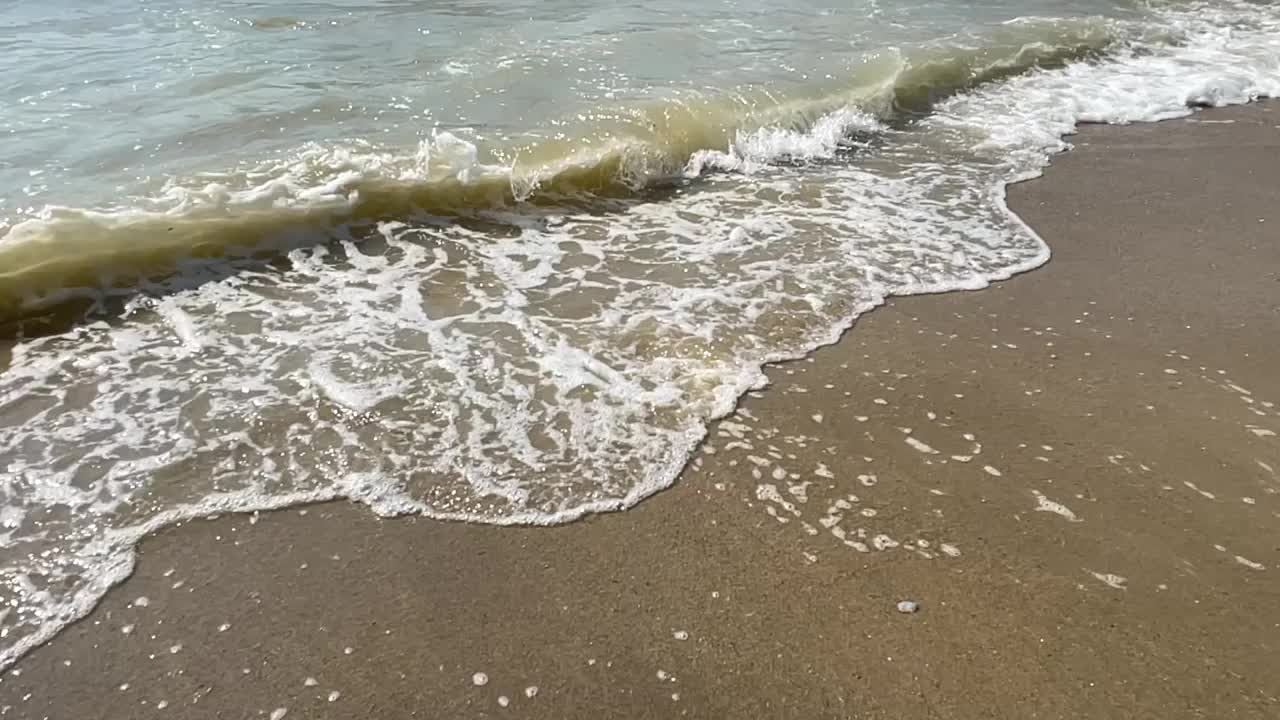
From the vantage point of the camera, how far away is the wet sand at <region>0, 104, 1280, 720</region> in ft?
7.99

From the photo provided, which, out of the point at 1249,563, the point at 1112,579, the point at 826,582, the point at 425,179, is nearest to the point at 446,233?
the point at 425,179

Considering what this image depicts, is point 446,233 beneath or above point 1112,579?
beneath

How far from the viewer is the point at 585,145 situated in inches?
261

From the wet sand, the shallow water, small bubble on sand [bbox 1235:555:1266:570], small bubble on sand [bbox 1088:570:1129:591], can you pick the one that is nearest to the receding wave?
the shallow water

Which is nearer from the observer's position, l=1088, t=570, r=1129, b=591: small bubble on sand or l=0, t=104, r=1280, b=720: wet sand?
l=0, t=104, r=1280, b=720: wet sand

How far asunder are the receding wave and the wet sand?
2557 millimetres

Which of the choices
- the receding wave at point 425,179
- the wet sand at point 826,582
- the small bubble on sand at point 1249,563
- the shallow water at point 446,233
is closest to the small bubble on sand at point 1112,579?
the wet sand at point 826,582

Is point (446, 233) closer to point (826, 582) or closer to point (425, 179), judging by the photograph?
point (425, 179)

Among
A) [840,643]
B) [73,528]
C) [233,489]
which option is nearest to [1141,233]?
[840,643]

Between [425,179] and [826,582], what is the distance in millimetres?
4203

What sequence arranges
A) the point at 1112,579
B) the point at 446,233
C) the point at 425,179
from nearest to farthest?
1. the point at 1112,579
2. the point at 446,233
3. the point at 425,179

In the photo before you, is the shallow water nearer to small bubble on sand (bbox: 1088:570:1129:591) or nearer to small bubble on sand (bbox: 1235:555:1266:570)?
small bubble on sand (bbox: 1088:570:1129:591)

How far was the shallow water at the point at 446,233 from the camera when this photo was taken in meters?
3.37

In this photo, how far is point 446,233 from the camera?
5.47 meters
